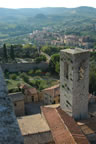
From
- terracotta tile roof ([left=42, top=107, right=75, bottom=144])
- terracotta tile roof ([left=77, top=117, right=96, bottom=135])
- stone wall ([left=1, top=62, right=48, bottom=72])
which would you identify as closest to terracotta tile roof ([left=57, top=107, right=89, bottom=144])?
terracotta tile roof ([left=42, top=107, right=75, bottom=144])

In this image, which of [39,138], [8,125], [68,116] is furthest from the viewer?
[68,116]

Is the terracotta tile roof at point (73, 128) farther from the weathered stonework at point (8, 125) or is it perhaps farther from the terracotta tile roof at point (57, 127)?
the weathered stonework at point (8, 125)

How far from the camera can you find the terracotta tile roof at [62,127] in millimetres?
10127

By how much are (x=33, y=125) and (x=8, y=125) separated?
985 centimetres

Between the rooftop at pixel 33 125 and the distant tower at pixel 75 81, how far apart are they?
2.03 meters

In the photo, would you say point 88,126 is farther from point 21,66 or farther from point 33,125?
point 21,66

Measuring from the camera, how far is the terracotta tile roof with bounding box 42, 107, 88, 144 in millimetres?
10127

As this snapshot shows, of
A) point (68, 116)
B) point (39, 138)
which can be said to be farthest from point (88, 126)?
point (39, 138)

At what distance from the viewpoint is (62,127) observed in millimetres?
11172

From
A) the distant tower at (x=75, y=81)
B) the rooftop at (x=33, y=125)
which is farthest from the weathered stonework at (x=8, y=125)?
the distant tower at (x=75, y=81)

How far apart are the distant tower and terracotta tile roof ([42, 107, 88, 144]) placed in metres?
0.85

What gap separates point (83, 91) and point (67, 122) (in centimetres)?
243

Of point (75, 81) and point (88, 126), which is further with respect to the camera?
point (75, 81)

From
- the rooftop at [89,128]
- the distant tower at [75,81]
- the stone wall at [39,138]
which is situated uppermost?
the distant tower at [75,81]
